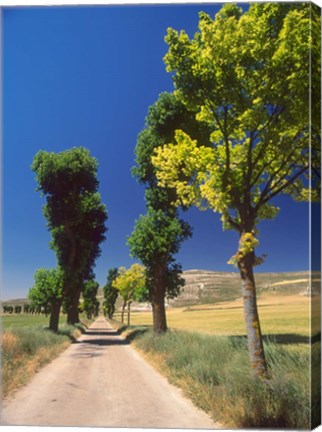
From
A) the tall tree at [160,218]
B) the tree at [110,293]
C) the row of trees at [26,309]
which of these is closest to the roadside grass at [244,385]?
the tall tree at [160,218]

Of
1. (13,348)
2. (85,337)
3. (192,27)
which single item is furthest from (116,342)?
(192,27)

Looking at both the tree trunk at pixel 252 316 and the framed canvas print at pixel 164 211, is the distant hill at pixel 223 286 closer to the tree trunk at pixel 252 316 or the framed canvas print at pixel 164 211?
the framed canvas print at pixel 164 211

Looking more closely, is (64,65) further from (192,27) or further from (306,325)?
(306,325)

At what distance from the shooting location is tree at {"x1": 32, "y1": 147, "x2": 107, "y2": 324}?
30.0ft

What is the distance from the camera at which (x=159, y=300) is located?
9578 mm

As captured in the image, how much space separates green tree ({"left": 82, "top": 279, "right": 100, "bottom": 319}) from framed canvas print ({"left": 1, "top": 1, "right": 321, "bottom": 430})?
0.14 m

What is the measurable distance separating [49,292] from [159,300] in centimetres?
210

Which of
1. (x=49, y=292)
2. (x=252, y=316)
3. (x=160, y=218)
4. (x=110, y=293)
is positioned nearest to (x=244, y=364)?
(x=252, y=316)

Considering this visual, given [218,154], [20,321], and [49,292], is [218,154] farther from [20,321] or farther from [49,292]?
[20,321]

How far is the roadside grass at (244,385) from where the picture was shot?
24.1 feet

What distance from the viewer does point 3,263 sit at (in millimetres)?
8703

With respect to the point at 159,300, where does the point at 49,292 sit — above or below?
above

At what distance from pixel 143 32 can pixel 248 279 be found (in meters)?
4.51

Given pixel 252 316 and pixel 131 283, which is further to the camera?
pixel 131 283
